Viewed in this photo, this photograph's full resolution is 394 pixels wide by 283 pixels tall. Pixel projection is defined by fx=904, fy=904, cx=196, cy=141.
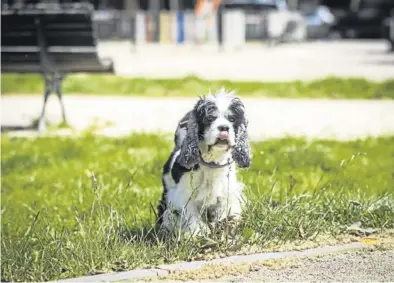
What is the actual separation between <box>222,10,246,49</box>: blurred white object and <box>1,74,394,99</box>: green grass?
1487 cm

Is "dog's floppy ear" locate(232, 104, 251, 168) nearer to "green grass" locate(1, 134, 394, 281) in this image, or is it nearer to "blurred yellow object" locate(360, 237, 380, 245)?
"green grass" locate(1, 134, 394, 281)

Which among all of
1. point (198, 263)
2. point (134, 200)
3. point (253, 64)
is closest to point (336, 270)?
point (198, 263)

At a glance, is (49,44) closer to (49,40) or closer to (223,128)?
(49,40)

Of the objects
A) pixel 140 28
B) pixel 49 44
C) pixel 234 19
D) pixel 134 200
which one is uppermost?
pixel 49 44

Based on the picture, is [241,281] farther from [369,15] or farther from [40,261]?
[369,15]

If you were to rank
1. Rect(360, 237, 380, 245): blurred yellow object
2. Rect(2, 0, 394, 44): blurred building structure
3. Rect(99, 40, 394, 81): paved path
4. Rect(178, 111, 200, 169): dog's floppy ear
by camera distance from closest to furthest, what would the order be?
Rect(178, 111, 200, 169): dog's floppy ear
Rect(360, 237, 380, 245): blurred yellow object
Rect(99, 40, 394, 81): paved path
Rect(2, 0, 394, 44): blurred building structure

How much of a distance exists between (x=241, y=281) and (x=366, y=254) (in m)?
0.80

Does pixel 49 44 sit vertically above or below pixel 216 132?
below

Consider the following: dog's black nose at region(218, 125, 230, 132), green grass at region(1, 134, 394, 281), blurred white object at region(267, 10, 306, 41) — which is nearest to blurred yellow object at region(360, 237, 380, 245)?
green grass at region(1, 134, 394, 281)

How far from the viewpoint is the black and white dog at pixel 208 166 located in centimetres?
490

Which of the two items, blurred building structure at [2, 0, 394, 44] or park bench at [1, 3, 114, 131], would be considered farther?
blurred building structure at [2, 0, 394, 44]

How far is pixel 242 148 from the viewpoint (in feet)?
16.7

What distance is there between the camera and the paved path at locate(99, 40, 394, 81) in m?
16.3

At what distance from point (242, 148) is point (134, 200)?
146cm
